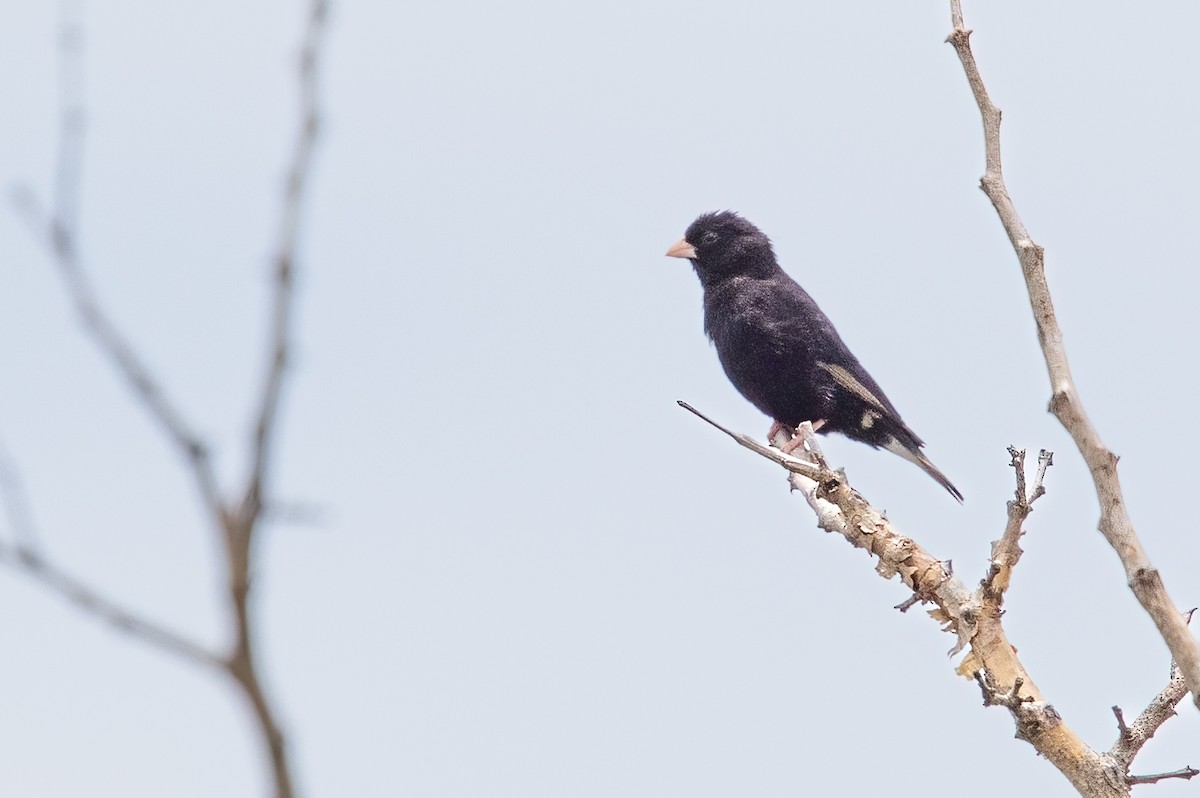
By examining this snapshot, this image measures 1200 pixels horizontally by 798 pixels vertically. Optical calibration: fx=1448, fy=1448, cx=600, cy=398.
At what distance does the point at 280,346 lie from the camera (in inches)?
41.9

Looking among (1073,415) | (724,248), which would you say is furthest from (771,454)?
(724,248)

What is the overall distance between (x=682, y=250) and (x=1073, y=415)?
609cm

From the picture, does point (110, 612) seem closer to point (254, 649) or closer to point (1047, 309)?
point (254, 649)

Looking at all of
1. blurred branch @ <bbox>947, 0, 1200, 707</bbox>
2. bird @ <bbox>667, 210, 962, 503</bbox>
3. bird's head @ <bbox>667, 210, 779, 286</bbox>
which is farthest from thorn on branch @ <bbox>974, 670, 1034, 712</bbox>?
bird's head @ <bbox>667, 210, 779, 286</bbox>

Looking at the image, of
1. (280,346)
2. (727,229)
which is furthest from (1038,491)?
(727,229)

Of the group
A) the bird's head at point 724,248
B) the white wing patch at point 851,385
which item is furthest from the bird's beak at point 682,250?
the white wing patch at point 851,385

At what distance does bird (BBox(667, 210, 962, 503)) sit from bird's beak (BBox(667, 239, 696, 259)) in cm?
45

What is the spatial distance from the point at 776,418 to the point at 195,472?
705 cm

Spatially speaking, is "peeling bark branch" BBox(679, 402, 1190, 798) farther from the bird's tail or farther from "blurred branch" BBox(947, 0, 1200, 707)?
the bird's tail

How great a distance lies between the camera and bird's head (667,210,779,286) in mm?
8624

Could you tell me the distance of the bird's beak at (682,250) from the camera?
8758 millimetres

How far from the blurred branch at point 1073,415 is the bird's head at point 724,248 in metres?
5.62

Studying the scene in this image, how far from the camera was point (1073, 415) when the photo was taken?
2773 mm

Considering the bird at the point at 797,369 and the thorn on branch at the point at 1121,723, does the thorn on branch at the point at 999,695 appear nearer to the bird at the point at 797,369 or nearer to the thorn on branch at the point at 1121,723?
the thorn on branch at the point at 1121,723
